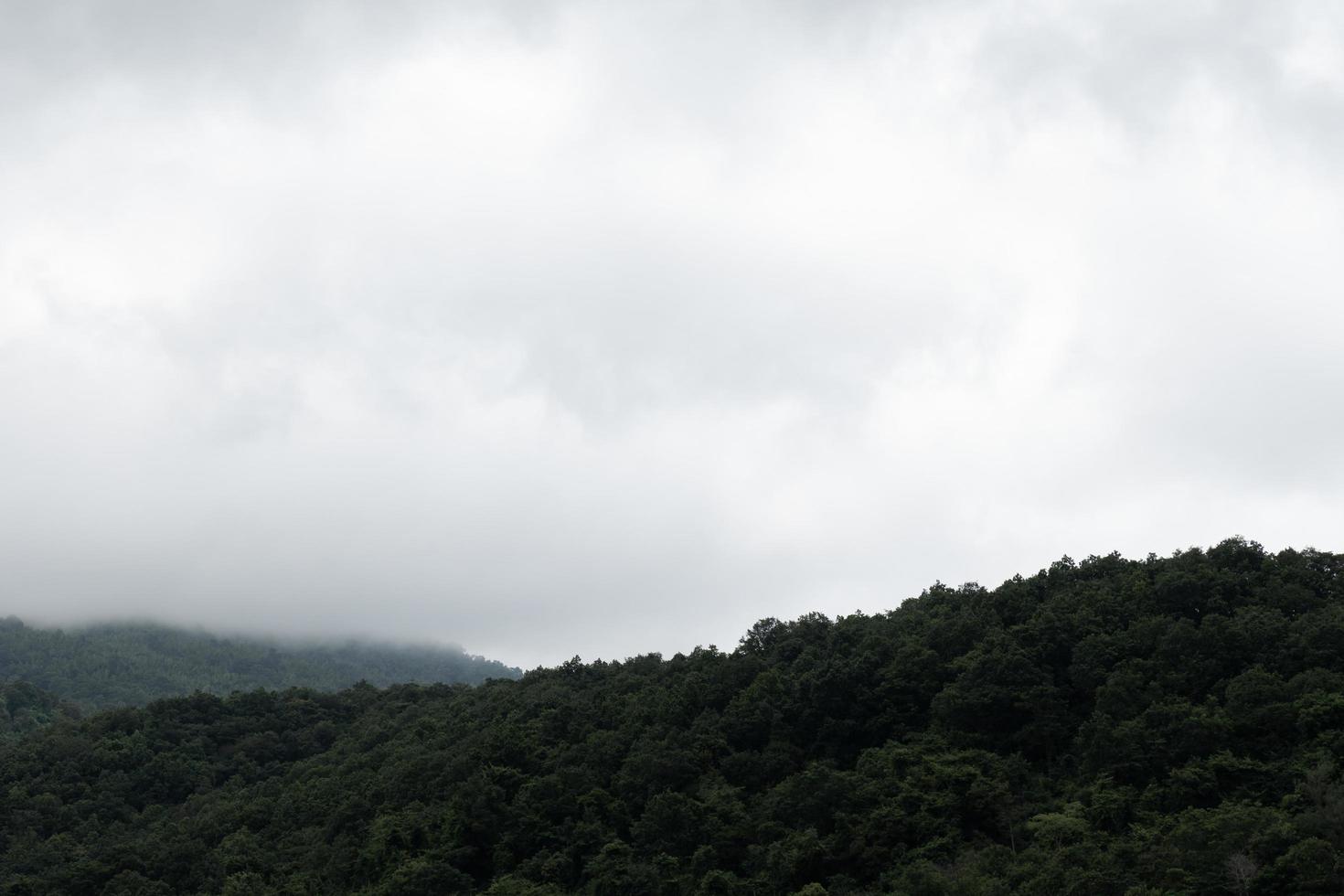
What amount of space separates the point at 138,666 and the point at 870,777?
153 meters

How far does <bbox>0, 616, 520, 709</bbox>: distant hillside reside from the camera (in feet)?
518

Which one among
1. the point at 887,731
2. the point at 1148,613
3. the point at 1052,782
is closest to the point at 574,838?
the point at 887,731

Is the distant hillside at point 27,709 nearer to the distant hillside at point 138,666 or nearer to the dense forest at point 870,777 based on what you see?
Result: the distant hillside at point 138,666

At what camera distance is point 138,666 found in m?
170

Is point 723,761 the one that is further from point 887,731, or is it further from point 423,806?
point 423,806

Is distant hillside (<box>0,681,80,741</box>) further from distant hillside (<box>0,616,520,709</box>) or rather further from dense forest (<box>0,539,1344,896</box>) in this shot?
dense forest (<box>0,539,1344,896</box>)

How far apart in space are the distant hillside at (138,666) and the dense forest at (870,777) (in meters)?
95.9

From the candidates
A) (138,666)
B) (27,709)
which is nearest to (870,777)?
(27,709)

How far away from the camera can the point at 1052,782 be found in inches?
1638

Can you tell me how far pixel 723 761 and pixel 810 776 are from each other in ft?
16.8

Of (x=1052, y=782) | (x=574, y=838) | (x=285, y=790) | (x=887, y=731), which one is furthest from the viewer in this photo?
(x=285, y=790)

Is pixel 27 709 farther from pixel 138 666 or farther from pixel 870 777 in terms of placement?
pixel 870 777

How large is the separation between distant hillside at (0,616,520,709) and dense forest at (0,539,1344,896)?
315 ft

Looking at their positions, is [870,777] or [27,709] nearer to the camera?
[870,777]
